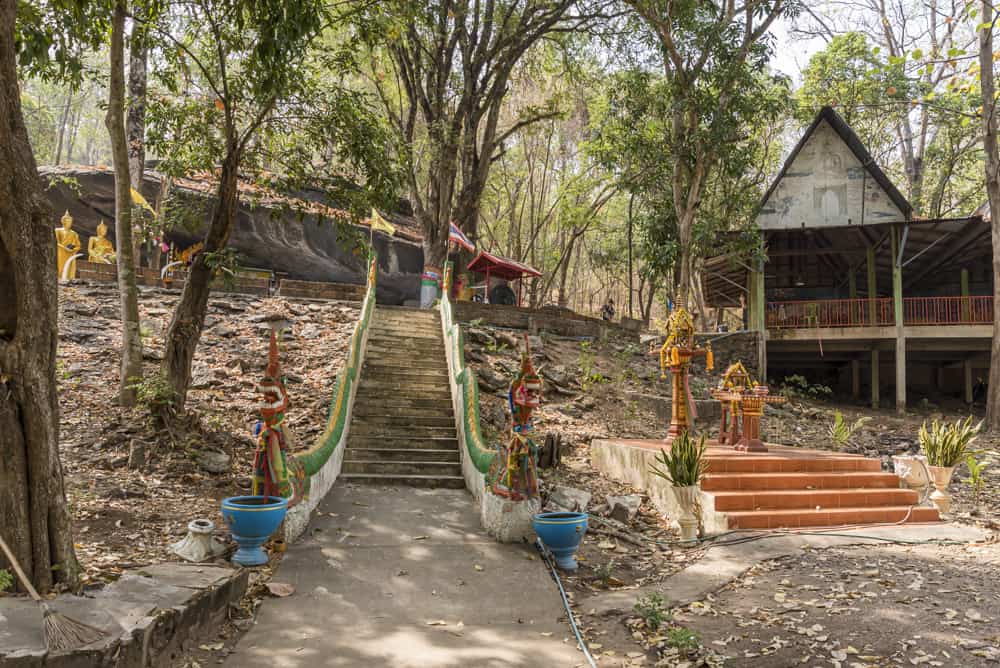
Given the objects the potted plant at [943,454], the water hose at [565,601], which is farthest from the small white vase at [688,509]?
the potted plant at [943,454]

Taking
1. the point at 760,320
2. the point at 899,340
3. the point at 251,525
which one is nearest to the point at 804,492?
the point at 251,525

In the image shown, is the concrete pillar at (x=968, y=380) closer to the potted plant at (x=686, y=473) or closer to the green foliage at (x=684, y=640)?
the potted plant at (x=686, y=473)

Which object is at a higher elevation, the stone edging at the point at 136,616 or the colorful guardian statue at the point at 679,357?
the colorful guardian statue at the point at 679,357

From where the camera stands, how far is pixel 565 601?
484 centimetres

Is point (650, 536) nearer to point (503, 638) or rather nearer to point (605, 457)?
point (605, 457)

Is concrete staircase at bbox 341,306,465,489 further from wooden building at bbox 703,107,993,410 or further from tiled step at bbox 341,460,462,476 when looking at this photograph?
wooden building at bbox 703,107,993,410

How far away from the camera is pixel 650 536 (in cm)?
685

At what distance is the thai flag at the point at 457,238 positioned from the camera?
1697 cm

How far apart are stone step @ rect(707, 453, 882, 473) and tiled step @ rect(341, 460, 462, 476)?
3.34 metres

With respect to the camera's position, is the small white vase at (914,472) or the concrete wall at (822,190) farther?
the concrete wall at (822,190)

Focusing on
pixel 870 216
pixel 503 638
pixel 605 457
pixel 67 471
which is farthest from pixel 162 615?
pixel 870 216

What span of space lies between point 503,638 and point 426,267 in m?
13.8

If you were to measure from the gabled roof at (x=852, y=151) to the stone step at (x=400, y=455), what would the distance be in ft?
40.4

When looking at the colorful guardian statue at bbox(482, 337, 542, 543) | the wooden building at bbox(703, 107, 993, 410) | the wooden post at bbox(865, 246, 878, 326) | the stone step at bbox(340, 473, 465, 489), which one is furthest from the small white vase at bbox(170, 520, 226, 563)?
the wooden post at bbox(865, 246, 878, 326)
